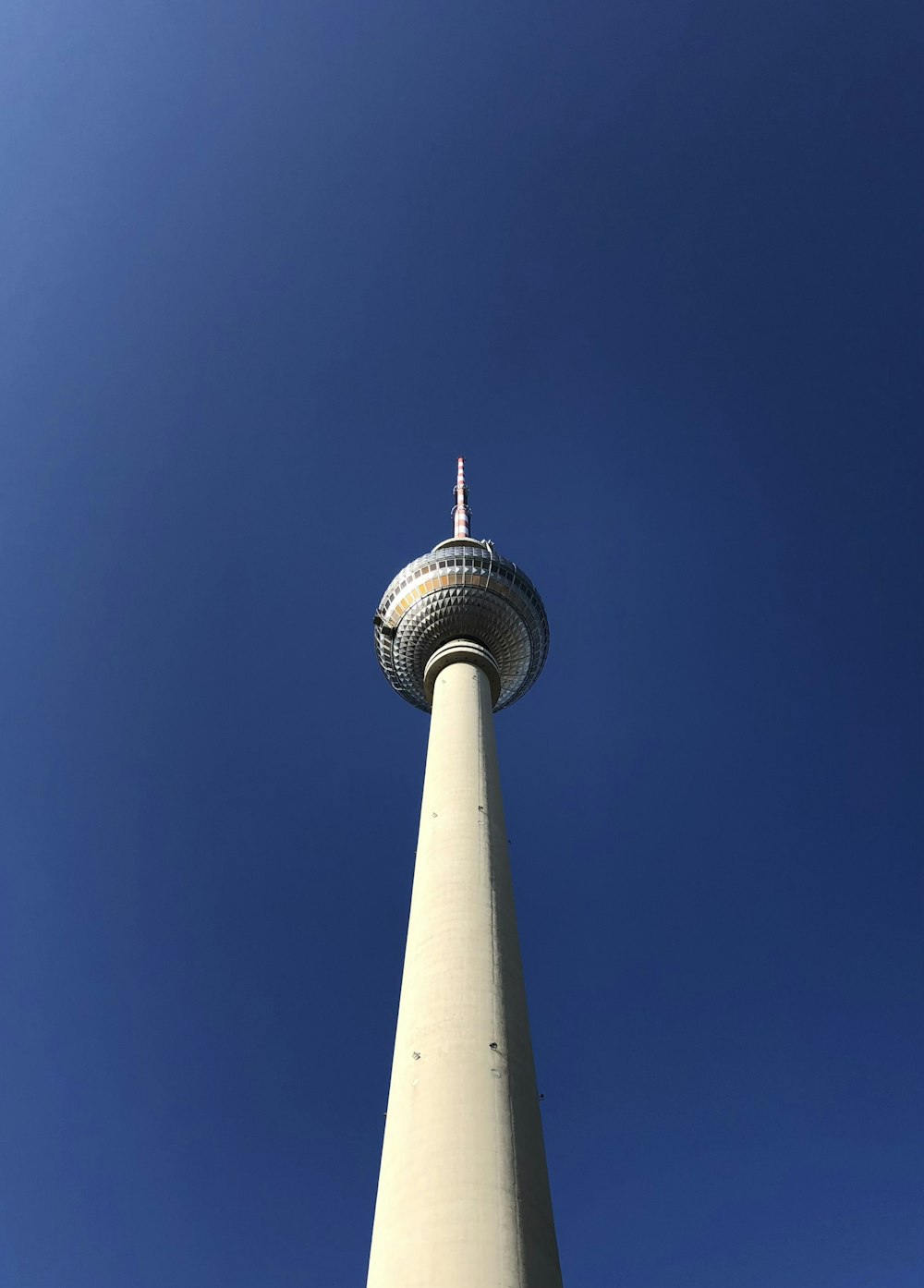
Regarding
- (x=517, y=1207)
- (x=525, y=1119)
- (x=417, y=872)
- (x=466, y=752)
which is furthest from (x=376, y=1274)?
(x=466, y=752)

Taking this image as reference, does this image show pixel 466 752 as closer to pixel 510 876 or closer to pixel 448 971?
pixel 510 876

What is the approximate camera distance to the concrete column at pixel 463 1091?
2131 centimetres

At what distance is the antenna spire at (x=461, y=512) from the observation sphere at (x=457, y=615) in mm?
8071

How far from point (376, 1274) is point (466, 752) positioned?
70.1 ft

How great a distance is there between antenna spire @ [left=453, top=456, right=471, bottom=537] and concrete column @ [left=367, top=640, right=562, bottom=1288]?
30604mm

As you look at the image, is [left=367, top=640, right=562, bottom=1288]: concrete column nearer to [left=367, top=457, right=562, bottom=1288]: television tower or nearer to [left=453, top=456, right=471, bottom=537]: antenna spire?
[left=367, top=457, right=562, bottom=1288]: television tower

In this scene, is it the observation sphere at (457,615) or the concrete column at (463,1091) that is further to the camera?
the observation sphere at (457,615)

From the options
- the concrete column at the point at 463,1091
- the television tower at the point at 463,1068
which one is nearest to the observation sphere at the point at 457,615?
the television tower at the point at 463,1068

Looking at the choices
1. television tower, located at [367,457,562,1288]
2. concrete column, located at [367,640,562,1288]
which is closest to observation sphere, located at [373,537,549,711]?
television tower, located at [367,457,562,1288]

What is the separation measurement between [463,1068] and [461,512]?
4686 cm

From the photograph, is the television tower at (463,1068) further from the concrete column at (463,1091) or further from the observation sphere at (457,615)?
the observation sphere at (457,615)

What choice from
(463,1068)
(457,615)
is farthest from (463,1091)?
(457,615)

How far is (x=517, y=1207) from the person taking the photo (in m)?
22.3

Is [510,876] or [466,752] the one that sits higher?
[466,752]
